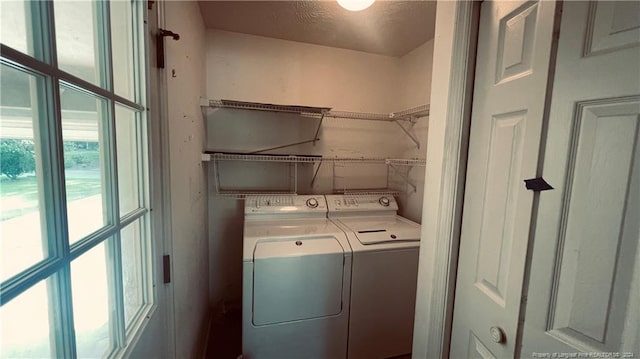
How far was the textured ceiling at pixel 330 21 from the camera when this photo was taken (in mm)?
1672

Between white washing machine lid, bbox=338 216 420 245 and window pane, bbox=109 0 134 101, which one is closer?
window pane, bbox=109 0 134 101

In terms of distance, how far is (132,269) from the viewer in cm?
81

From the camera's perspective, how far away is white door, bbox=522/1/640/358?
486 millimetres

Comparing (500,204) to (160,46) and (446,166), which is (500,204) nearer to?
(446,166)

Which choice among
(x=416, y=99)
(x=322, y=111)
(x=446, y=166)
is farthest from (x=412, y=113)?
(x=446, y=166)

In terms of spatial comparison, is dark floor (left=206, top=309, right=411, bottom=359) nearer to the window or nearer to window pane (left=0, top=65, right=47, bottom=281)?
the window

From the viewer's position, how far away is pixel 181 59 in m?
1.22

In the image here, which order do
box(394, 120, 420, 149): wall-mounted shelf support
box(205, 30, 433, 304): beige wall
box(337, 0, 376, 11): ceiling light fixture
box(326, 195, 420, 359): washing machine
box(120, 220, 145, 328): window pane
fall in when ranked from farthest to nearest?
box(394, 120, 420, 149): wall-mounted shelf support, box(205, 30, 433, 304): beige wall, box(326, 195, 420, 359): washing machine, box(337, 0, 376, 11): ceiling light fixture, box(120, 220, 145, 328): window pane

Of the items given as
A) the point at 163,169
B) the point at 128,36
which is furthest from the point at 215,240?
the point at 128,36

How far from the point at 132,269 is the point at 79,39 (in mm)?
684

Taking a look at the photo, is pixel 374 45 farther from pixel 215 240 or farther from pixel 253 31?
pixel 215 240

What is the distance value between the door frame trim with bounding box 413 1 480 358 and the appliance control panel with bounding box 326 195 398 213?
1.15 meters

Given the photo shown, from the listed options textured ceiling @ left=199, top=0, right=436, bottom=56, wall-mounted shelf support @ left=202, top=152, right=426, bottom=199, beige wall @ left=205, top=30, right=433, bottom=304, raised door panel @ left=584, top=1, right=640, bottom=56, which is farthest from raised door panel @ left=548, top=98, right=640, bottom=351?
beige wall @ left=205, top=30, right=433, bottom=304

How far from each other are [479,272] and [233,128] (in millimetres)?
2019
